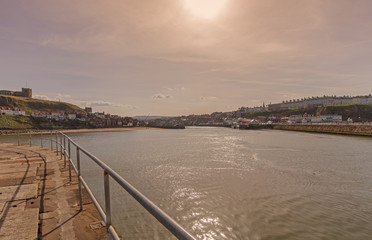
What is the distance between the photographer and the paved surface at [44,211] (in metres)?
3.31

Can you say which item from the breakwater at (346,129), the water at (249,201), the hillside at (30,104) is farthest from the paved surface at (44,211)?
the hillside at (30,104)

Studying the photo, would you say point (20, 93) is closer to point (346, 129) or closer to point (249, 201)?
point (346, 129)

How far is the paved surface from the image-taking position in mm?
3312

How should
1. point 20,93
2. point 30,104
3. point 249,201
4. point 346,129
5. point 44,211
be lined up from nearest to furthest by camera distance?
point 44,211
point 249,201
point 346,129
point 30,104
point 20,93

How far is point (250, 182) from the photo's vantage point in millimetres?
13906

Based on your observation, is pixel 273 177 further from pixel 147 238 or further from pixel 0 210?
pixel 0 210

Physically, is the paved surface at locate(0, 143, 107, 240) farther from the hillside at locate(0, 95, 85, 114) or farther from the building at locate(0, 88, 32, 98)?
the building at locate(0, 88, 32, 98)

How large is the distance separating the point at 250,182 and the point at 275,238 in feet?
21.7

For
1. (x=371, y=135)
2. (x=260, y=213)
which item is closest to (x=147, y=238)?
(x=260, y=213)

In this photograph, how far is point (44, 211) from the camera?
406cm

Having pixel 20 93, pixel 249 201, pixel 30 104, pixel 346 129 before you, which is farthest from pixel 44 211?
pixel 20 93

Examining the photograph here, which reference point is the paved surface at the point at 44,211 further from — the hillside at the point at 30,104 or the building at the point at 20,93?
the building at the point at 20,93

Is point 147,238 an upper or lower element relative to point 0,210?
lower

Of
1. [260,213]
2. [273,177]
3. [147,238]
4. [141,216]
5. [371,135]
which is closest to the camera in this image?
[147,238]
